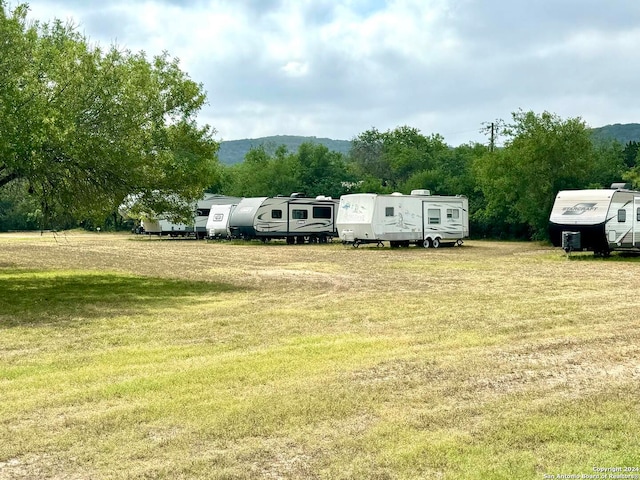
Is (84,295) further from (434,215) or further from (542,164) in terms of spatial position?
(542,164)

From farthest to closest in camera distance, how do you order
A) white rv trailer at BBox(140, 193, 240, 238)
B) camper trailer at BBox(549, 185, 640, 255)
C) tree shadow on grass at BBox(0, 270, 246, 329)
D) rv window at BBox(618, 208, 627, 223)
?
white rv trailer at BBox(140, 193, 240, 238), rv window at BBox(618, 208, 627, 223), camper trailer at BBox(549, 185, 640, 255), tree shadow on grass at BBox(0, 270, 246, 329)

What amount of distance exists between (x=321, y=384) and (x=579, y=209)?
2059 centimetres

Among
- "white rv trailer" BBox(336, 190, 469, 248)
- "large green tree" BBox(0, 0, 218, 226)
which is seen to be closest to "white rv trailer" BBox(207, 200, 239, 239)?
"white rv trailer" BBox(336, 190, 469, 248)

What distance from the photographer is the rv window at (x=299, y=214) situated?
3712 cm

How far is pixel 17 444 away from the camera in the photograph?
512 centimetres

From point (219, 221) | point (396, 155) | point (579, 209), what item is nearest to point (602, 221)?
point (579, 209)

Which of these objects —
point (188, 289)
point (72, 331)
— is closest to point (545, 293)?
point (188, 289)

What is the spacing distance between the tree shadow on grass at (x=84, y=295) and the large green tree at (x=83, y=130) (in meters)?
1.82

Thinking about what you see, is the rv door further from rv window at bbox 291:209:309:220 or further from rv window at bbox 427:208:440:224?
rv window at bbox 291:209:309:220

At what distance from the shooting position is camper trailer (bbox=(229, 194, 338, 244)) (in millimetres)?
36719

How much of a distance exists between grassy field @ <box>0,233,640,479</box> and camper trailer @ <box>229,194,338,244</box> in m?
21.9

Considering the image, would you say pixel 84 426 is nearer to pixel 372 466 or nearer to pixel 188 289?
pixel 372 466

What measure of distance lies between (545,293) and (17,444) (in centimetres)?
1135

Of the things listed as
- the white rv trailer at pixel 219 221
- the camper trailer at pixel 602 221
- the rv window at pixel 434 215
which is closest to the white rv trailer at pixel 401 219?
the rv window at pixel 434 215
